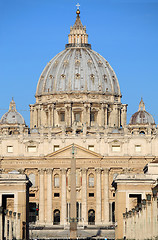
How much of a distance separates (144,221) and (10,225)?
19964 millimetres

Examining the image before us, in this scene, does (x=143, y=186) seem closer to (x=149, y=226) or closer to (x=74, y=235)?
(x=74, y=235)

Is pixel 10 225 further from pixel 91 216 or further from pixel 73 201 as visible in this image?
pixel 91 216

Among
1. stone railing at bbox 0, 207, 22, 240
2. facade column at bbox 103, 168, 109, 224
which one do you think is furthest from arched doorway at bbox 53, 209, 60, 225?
stone railing at bbox 0, 207, 22, 240

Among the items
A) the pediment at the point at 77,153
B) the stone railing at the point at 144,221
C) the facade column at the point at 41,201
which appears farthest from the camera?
the pediment at the point at 77,153

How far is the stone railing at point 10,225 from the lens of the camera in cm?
12031

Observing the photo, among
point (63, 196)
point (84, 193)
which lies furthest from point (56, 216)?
point (84, 193)

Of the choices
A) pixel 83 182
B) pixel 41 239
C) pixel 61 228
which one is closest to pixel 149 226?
pixel 41 239

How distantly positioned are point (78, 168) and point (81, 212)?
7.82 meters

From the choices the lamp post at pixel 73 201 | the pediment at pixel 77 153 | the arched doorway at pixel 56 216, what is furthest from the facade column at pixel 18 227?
the pediment at pixel 77 153

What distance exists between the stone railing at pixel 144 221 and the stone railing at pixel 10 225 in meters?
13.8

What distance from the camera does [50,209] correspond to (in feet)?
648

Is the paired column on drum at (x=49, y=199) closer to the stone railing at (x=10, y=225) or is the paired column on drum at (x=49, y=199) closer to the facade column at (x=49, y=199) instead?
the facade column at (x=49, y=199)

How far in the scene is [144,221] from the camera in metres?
118

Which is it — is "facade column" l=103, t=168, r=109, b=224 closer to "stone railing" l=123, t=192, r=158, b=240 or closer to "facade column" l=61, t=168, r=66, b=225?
"facade column" l=61, t=168, r=66, b=225
